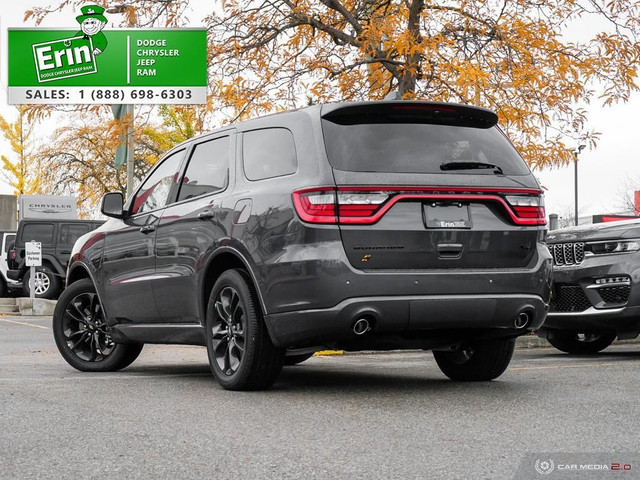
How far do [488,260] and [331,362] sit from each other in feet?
11.7

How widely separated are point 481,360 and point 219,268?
77.4 inches

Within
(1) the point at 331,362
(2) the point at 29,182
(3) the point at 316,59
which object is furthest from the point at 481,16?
Answer: (2) the point at 29,182

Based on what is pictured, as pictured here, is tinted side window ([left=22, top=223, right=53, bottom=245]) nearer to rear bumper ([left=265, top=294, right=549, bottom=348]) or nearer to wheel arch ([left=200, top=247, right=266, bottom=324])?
wheel arch ([left=200, top=247, right=266, bottom=324])

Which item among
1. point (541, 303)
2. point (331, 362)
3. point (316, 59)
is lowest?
point (331, 362)

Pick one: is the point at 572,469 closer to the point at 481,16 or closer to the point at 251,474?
the point at 251,474

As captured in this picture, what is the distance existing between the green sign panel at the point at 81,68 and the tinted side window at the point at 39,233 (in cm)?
370

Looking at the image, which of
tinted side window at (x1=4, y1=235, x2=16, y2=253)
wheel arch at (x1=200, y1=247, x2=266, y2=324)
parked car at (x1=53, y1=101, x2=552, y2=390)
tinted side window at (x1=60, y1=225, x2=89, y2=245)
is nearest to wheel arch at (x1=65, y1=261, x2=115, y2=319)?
parked car at (x1=53, y1=101, x2=552, y2=390)

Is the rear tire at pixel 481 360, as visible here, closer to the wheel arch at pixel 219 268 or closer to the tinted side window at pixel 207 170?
the wheel arch at pixel 219 268

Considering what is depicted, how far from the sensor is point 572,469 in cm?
411

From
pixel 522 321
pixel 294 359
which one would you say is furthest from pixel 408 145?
pixel 294 359

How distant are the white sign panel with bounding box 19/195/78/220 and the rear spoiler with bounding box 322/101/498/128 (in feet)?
81.9

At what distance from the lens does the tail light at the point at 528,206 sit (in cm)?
652

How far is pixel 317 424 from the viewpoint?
17.3ft

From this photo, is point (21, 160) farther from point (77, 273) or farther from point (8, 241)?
point (77, 273)
